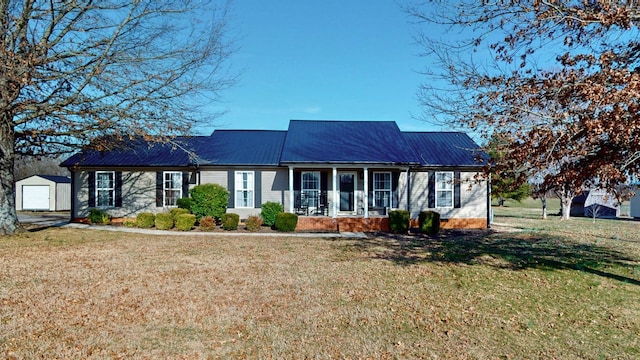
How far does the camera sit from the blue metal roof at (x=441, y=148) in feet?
60.3

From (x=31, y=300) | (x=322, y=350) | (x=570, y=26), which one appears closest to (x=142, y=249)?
(x=31, y=300)

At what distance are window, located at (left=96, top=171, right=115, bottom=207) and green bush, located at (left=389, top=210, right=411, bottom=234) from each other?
13114 millimetres

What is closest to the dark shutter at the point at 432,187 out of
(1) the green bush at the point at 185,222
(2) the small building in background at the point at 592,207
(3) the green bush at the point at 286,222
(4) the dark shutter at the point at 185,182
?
(3) the green bush at the point at 286,222

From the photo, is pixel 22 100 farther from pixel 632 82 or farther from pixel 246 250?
pixel 632 82

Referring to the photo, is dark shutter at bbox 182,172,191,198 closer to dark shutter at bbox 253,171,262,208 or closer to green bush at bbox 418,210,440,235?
dark shutter at bbox 253,171,262,208

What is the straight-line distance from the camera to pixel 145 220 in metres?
16.5

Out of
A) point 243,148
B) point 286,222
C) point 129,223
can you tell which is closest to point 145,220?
point 129,223

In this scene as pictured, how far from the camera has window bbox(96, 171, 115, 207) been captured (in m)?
18.5

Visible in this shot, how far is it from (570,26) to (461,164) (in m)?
12.4

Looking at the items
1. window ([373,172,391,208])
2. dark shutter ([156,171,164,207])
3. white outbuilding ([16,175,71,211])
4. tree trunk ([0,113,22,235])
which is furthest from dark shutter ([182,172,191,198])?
white outbuilding ([16,175,71,211])

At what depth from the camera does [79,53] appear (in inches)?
465

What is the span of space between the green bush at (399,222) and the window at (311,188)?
151 inches

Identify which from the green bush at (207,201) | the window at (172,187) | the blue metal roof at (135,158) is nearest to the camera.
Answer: the green bush at (207,201)

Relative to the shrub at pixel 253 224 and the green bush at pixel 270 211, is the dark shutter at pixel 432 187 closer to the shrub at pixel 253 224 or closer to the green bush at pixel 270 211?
the green bush at pixel 270 211
